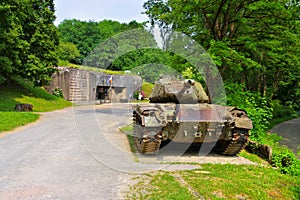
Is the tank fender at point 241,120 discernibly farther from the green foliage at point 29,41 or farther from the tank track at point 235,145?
the green foliage at point 29,41

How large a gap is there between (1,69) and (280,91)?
29.4 meters

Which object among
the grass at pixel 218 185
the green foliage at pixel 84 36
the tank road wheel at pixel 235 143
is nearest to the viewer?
the grass at pixel 218 185

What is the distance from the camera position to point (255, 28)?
572 inches

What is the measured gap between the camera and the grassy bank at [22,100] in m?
15.0

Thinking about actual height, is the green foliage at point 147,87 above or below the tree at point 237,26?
below

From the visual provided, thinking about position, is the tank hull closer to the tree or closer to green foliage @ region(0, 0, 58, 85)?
the tree

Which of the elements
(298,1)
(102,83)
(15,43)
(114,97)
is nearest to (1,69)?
(15,43)

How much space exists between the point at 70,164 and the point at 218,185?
358cm

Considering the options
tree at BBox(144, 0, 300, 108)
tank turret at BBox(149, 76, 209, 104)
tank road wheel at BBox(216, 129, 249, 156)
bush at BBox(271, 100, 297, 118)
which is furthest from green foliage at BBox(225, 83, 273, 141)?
bush at BBox(271, 100, 297, 118)

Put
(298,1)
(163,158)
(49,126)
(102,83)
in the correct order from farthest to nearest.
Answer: (102,83)
(298,1)
(49,126)
(163,158)

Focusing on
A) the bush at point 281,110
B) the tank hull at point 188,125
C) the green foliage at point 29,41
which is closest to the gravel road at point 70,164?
the tank hull at point 188,125

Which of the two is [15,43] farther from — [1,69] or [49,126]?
[49,126]

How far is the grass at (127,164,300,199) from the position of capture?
17.2 ft

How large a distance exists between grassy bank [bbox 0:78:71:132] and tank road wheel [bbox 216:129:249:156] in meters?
9.84
